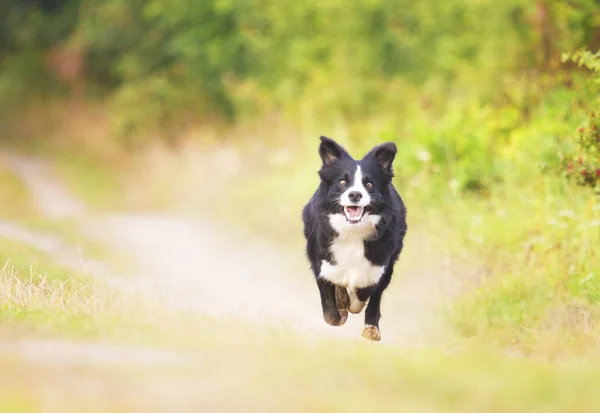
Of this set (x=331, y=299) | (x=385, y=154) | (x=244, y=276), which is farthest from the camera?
(x=244, y=276)

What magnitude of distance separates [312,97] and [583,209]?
917cm

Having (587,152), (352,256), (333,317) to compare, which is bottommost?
(333,317)

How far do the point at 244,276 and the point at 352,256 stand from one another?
4711 mm

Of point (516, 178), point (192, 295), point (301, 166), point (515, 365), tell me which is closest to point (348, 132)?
point (301, 166)

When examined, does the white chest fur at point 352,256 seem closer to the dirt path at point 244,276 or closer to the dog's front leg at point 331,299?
the dog's front leg at point 331,299

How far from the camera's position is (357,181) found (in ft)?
23.5

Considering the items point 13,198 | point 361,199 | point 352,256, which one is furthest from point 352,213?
point 13,198

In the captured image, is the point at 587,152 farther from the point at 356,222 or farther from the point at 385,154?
the point at 356,222

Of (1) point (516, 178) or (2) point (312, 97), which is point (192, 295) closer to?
(1) point (516, 178)

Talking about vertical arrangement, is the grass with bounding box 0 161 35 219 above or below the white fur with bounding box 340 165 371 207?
above

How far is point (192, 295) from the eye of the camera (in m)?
10.4

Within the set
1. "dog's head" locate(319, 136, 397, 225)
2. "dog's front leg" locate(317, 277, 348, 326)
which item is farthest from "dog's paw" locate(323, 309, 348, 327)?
"dog's head" locate(319, 136, 397, 225)

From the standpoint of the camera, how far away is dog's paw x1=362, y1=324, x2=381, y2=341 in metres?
7.66

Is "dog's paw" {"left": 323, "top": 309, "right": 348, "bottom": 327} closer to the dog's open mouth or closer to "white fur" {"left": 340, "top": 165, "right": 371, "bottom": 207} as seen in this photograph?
the dog's open mouth
